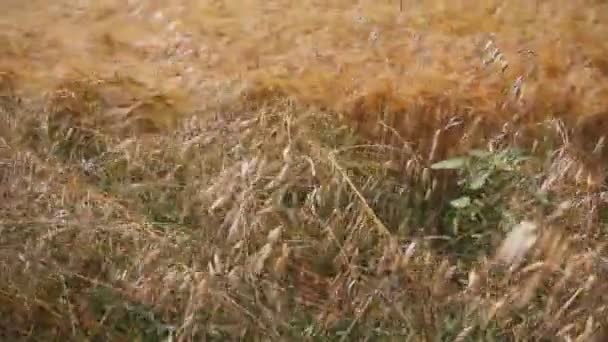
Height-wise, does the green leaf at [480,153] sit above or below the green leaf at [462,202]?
above

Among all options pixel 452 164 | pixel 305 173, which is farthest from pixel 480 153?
pixel 305 173

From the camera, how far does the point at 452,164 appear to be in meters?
1.76

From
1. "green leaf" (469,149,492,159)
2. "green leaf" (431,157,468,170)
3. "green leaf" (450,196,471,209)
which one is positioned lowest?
"green leaf" (450,196,471,209)

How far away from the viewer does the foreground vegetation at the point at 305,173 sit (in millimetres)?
1578

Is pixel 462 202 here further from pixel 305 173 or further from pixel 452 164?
pixel 305 173

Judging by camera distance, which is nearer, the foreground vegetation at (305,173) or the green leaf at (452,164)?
the foreground vegetation at (305,173)

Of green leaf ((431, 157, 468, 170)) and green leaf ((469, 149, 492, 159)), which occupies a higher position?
green leaf ((469, 149, 492, 159))

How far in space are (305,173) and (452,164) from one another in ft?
0.91

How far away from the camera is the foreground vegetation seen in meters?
1.58

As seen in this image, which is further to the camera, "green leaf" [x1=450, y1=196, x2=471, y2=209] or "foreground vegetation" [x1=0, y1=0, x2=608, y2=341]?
"green leaf" [x1=450, y1=196, x2=471, y2=209]

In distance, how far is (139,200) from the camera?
5.58 ft

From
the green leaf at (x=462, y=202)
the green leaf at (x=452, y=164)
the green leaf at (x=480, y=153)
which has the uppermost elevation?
the green leaf at (x=480, y=153)

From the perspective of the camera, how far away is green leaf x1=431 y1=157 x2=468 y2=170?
1760 millimetres

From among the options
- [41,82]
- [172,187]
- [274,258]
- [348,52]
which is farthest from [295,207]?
[41,82]
